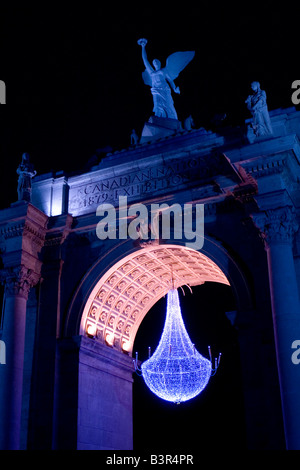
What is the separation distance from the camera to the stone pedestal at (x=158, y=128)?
25312 mm

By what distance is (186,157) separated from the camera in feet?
77.2

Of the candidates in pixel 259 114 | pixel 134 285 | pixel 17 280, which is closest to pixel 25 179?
pixel 17 280

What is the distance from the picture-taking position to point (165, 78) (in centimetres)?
2633

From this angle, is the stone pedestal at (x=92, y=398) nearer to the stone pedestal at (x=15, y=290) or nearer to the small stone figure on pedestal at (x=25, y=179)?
the stone pedestal at (x=15, y=290)

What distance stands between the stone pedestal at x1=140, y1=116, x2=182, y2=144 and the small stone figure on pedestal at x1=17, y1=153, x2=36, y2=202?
15.7 feet

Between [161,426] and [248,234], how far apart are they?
1260cm

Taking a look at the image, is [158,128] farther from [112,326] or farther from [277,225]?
[112,326]

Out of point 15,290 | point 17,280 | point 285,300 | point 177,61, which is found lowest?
point 285,300

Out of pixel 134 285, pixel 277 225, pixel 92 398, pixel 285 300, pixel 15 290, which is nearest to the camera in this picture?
pixel 285 300

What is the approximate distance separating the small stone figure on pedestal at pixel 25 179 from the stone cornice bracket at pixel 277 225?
9542mm

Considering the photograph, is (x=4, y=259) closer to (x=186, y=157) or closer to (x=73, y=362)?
(x=73, y=362)

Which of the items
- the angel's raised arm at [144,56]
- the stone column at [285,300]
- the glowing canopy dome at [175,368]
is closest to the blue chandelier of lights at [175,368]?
the glowing canopy dome at [175,368]

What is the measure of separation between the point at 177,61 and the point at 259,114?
6829mm
